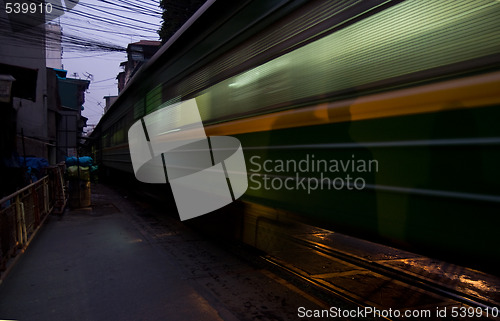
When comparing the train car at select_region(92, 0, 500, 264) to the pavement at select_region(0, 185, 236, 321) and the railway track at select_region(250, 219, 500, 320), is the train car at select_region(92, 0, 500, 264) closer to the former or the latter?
the railway track at select_region(250, 219, 500, 320)

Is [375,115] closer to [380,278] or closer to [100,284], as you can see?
[380,278]

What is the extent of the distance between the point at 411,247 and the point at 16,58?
1573 centimetres

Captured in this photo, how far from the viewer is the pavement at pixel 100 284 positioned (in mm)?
2838

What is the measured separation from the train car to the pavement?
1.08 meters

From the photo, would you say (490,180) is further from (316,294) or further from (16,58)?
(16,58)

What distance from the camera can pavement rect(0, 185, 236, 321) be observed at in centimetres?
284

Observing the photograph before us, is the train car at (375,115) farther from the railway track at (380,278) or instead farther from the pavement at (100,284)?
the pavement at (100,284)

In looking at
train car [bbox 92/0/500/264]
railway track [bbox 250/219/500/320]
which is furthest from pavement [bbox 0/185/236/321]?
train car [bbox 92/0/500/264]

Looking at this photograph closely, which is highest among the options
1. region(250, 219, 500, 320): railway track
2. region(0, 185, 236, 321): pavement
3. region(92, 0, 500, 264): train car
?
region(92, 0, 500, 264): train car

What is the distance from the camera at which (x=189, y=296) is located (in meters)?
3.15

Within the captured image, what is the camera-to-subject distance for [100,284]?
344 cm

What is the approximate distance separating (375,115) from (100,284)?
2.98 metres

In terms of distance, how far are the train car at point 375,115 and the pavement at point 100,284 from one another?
3.54ft

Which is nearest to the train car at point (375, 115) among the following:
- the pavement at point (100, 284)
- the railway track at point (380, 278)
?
the railway track at point (380, 278)
